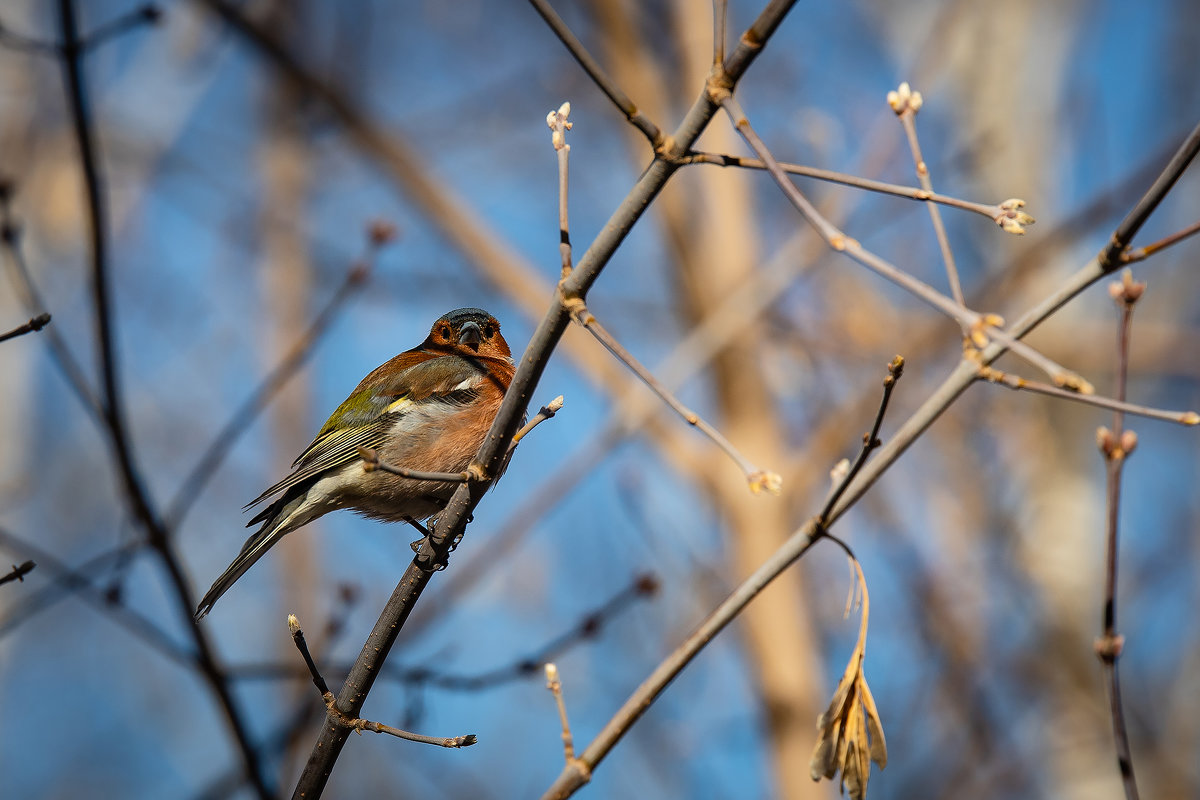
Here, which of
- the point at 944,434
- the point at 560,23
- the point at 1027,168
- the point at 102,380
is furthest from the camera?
the point at 1027,168

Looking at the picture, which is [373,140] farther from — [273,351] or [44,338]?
[273,351]

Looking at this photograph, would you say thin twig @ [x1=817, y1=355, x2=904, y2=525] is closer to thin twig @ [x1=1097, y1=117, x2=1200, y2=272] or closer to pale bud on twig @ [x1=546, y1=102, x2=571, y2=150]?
thin twig @ [x1=1097, y1=117, x2=1200, y2=272]

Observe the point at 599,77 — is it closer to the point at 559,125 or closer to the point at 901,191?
the point at 559,125

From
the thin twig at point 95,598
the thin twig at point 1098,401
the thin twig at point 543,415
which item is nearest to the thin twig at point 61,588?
the thin twig at point 95,598

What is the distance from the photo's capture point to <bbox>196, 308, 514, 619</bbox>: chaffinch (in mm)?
4195

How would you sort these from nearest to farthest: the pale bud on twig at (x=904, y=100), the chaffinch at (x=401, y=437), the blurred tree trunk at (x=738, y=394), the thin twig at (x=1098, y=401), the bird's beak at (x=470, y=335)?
the thin twig at (x=1098, y=401)
the pale bud on twig at (x=904, y=100)
the chaffinch at (x=401, y=437)
the bird's beak at (x=470, y=335)
the blurred tree trunk at (x=738, y=394)

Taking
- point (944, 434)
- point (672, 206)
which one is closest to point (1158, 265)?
point (944, 434)

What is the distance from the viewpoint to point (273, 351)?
1077 centimetres

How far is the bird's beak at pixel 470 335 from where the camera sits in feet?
16.1

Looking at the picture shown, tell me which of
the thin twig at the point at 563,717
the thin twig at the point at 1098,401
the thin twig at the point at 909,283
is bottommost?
the thin twig at the point at 563,717

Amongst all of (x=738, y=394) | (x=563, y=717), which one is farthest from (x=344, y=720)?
(x=738, y=394)

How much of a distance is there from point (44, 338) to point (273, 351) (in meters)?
7.25

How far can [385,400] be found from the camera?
479 centimetres

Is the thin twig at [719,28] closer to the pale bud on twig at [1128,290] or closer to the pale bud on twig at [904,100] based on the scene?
the pale bud on twig at [904,100]
